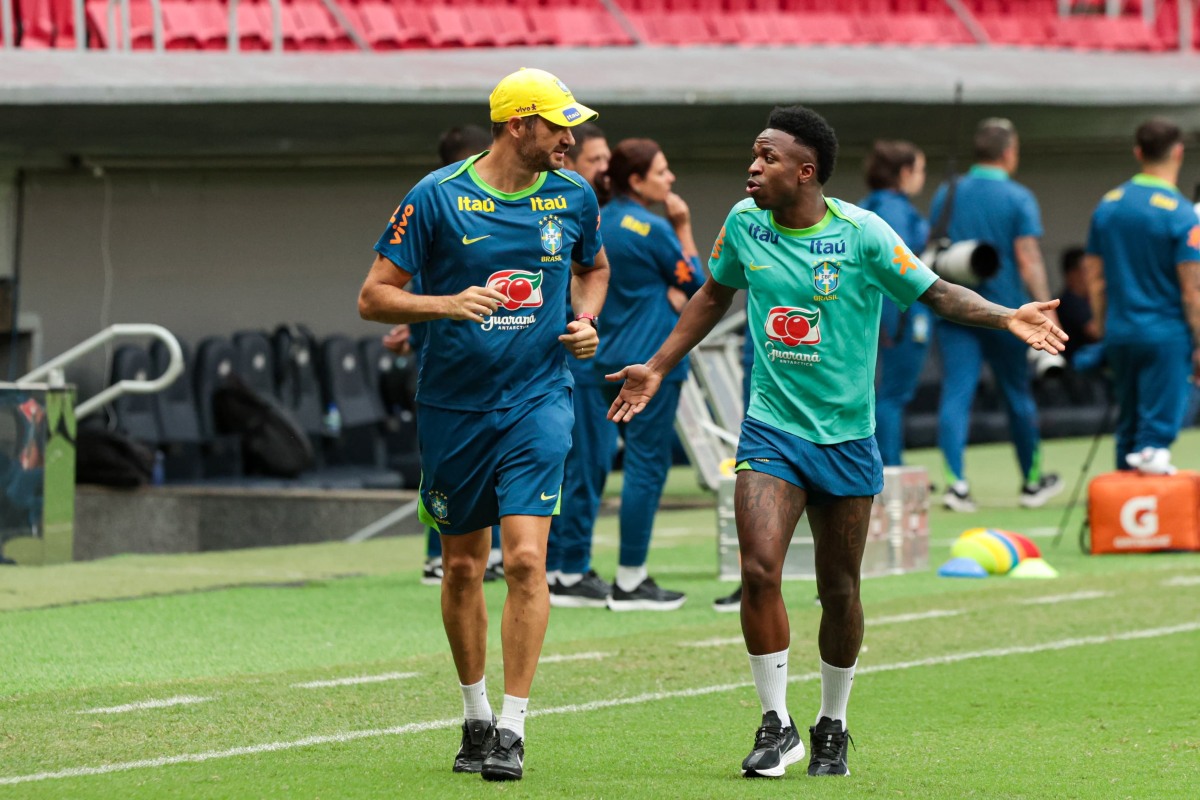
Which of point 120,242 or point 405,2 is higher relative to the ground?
point 405,2

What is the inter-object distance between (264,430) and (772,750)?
9.97 metres

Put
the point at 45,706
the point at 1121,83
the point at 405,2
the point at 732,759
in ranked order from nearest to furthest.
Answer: the point at 732,759, the point at 45,706, the point at 405,2, the point at 1121,83

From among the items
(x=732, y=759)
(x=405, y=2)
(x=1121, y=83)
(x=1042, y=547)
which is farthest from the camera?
(x=1121, y=83)

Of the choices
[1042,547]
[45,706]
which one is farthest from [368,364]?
[45,706]

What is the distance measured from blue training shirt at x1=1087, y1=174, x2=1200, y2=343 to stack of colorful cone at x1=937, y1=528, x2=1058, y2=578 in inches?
77.4

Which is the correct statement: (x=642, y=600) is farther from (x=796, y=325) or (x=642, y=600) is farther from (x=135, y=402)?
(x=135, y=402)

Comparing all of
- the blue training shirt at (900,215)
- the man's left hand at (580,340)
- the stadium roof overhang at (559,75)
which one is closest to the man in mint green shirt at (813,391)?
the man's left hand at (580,340)

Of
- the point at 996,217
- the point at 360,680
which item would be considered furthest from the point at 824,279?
the point at 996,217

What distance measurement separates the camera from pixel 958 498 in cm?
1369

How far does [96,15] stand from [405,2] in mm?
3172

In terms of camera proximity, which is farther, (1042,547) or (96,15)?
(96,15)

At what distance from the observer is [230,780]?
5.38 meters

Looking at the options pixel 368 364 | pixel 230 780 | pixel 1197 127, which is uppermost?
pixel 1197 127

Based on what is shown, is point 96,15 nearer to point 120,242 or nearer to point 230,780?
point 120,242
